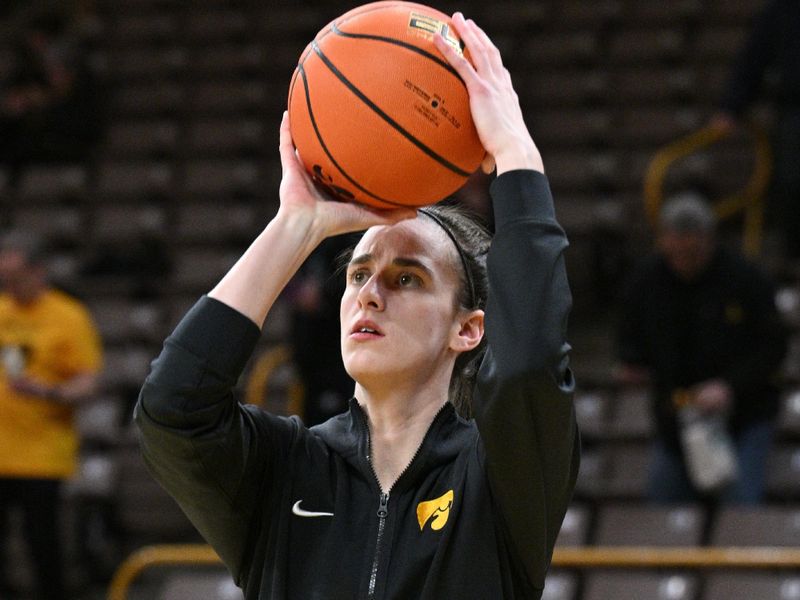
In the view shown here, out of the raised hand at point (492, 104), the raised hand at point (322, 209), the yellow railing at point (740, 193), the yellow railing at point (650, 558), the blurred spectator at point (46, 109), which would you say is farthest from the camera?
the blurred spectator at point (46, 109)

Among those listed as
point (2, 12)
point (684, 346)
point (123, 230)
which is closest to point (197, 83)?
point (123, 230)

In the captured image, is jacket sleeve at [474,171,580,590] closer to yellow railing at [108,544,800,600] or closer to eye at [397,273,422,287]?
eye at [397,273,422,287]

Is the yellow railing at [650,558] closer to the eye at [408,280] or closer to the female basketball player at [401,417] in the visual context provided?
the female basketball player at [401,417]

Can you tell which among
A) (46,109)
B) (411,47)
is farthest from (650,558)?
(46,109)

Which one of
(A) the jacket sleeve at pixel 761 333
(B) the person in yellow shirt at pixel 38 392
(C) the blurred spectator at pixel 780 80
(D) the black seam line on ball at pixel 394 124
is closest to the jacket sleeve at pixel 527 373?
(D) the black seam line on ball at pixel 394 124

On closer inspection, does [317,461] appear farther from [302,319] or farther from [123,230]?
[123,230]

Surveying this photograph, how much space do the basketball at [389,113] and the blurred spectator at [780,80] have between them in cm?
410

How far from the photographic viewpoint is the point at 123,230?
26.5ft

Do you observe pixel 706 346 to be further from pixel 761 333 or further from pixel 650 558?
pixel 650 558

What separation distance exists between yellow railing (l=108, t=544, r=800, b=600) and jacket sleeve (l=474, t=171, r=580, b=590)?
2351 millimetres

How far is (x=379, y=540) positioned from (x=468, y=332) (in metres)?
0.41

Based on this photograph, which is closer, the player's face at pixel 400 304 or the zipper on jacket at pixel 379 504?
the zipper on jacket at pixel 379 504

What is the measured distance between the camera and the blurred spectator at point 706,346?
16.3 feet

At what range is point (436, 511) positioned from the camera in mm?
2102
